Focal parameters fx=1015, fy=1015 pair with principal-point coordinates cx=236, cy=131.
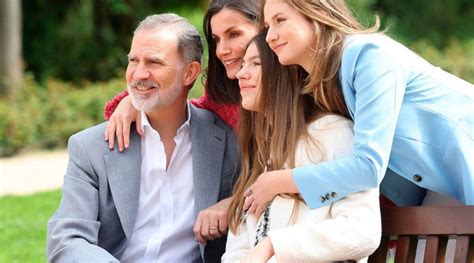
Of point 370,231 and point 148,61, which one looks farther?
point 148,61

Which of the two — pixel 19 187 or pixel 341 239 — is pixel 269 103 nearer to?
pixel 341 239

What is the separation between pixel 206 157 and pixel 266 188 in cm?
73

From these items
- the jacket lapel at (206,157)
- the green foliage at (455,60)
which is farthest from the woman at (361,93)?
the green foliage at (455,60)

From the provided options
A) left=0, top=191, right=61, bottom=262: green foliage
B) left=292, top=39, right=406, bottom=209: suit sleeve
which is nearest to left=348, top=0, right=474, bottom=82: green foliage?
left=0, top=191, right=61, bottom=262: green foliage

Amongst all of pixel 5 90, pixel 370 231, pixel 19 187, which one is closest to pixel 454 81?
pixel 370 231

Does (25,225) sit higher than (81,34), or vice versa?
(25,225)

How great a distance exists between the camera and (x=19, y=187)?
384 inches

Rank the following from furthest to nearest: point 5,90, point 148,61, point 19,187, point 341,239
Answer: point 5,90 < point 19,187 < point 148,61 < point 341,239

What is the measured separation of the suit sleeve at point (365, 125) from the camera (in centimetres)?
315

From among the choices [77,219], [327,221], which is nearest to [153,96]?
[77,219]

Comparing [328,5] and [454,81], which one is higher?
[328,5]

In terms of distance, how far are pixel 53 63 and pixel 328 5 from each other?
1522 cm

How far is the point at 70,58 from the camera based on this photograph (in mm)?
18094

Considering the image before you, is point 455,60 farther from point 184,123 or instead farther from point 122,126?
point 122,126
